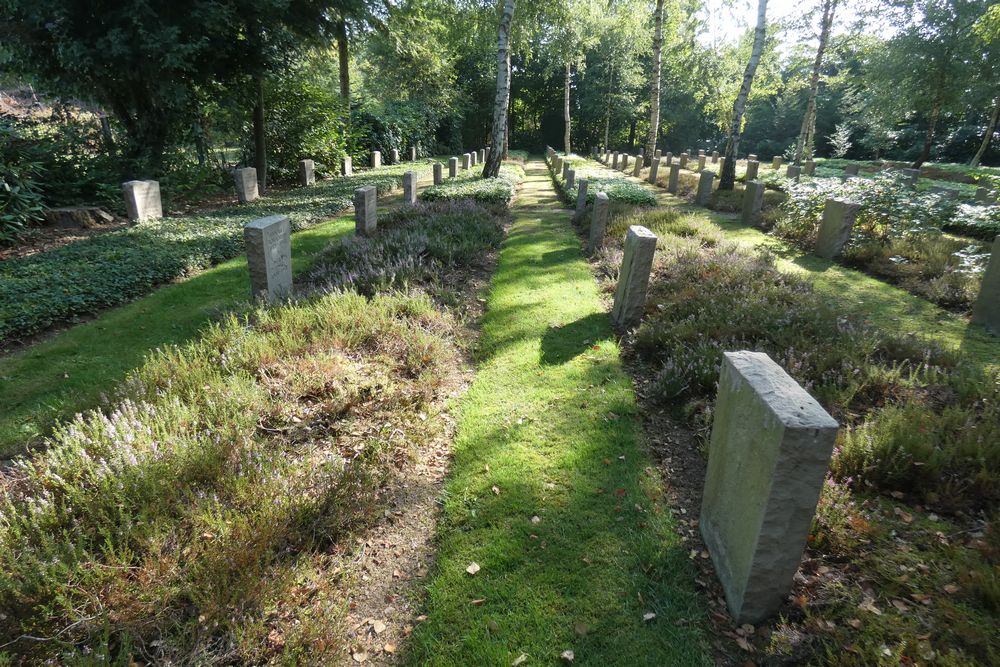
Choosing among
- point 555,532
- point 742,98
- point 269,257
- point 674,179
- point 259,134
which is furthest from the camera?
point 674,179

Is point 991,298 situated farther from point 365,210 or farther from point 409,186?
point 409,186

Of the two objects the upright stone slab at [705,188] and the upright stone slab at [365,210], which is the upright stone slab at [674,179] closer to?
the upright stone slab at [705,188]

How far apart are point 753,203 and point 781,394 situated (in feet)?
39.8

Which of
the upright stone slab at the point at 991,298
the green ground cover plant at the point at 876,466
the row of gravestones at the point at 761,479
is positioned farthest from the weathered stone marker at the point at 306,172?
the upright stone slab at the point at 991,298

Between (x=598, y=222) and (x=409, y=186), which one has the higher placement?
(x=409, y=186)

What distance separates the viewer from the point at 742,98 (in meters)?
16.0

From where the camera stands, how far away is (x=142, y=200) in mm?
10805

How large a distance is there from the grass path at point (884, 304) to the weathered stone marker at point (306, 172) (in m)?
15.2

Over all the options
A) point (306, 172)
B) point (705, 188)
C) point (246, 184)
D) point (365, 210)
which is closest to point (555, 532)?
point (365, 210)

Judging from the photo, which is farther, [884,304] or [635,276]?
[884,304]

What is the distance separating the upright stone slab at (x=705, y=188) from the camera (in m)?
15.1

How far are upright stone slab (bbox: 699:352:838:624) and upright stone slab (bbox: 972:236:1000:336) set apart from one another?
574 centimetres

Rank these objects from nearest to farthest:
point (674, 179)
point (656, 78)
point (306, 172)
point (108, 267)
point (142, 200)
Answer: point (108, 267) → point (142, 200) → point (674, 179) → point (306, 172) → point (656, 78)

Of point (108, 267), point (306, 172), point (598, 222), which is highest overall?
point (306, 172)
